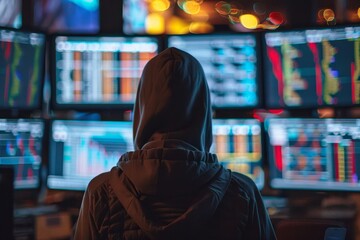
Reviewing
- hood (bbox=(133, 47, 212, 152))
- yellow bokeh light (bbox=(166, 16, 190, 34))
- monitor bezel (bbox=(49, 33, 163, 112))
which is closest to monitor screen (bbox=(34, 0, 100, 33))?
monitor bezel (bbox=(49, 33, 163, 112))

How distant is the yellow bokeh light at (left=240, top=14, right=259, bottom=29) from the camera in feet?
11.6

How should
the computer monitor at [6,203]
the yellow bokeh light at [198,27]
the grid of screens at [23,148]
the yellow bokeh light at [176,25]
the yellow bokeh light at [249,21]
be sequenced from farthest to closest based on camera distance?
the yellow bokeh light at [176,25], the yellow bokeh light at [249,21], the yellow bokeh light at [198,27], the grid of screens at [23,148], the computer monitor at [6,203]

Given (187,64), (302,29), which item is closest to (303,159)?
(302,29)

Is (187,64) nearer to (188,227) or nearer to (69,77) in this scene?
(188,227)

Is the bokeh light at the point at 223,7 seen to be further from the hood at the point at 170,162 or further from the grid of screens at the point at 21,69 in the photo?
the hood at the point at 170,162

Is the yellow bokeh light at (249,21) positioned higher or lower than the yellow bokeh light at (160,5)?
lower

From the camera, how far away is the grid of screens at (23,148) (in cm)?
238

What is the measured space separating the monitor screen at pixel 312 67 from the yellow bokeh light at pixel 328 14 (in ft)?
2.46

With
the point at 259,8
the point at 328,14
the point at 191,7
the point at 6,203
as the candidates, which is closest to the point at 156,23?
the point at 191,7

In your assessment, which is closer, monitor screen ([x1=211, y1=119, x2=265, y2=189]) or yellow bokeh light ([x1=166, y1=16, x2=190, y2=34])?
monitor screen ([x1=211, y1=119, x2=265, y2=189])

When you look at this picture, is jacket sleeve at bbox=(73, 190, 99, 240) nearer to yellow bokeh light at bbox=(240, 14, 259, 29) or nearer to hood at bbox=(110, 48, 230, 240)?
hood at bbox=(110, 48, 230, 240)

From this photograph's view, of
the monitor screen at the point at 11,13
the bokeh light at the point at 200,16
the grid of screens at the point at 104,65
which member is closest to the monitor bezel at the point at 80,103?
the grid of screens at the point at 104,65

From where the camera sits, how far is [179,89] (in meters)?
1.35

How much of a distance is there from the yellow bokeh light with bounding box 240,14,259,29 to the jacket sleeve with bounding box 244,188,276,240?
2.23 metres
